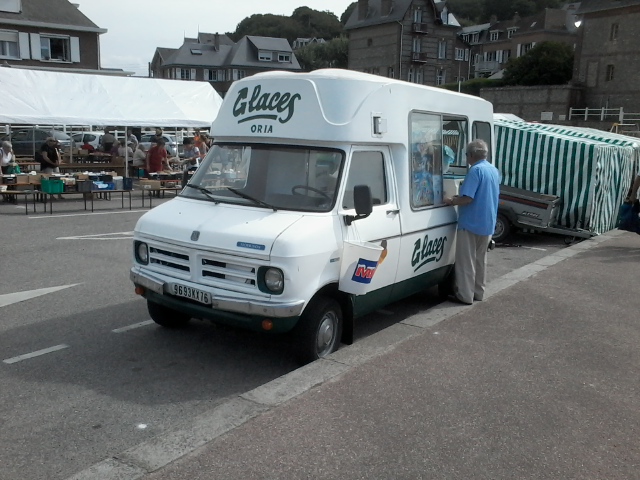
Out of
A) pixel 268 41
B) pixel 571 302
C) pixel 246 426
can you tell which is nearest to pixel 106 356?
pixel 246 426

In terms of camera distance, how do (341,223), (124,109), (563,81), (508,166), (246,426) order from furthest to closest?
1. (563,81)
2. (124,109)
3. (508,166)
4. (341,223)
5. (246,426)

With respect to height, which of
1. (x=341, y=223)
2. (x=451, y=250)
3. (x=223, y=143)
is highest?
(x=223, y=143)

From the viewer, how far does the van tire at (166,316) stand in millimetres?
6369

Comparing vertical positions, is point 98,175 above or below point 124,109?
below

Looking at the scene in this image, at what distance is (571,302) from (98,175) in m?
12.8

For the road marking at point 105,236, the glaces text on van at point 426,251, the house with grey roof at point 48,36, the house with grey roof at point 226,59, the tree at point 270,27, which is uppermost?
the tree at point 270,27

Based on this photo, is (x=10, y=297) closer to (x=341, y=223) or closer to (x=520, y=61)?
(x=341, y=223)

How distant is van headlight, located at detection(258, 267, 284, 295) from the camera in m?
5.11

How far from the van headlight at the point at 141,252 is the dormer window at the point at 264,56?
85.9 metres

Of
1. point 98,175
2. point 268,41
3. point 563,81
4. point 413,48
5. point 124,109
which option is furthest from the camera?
point 268,41

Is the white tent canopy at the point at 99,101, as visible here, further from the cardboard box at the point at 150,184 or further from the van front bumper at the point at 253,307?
the van front bumper at the point at 253,307

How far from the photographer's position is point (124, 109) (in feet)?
64.4

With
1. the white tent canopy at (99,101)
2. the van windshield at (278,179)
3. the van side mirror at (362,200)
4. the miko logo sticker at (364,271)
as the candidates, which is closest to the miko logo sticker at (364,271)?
the miko logo sticker at (364,271)

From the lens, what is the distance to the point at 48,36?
38.7m
